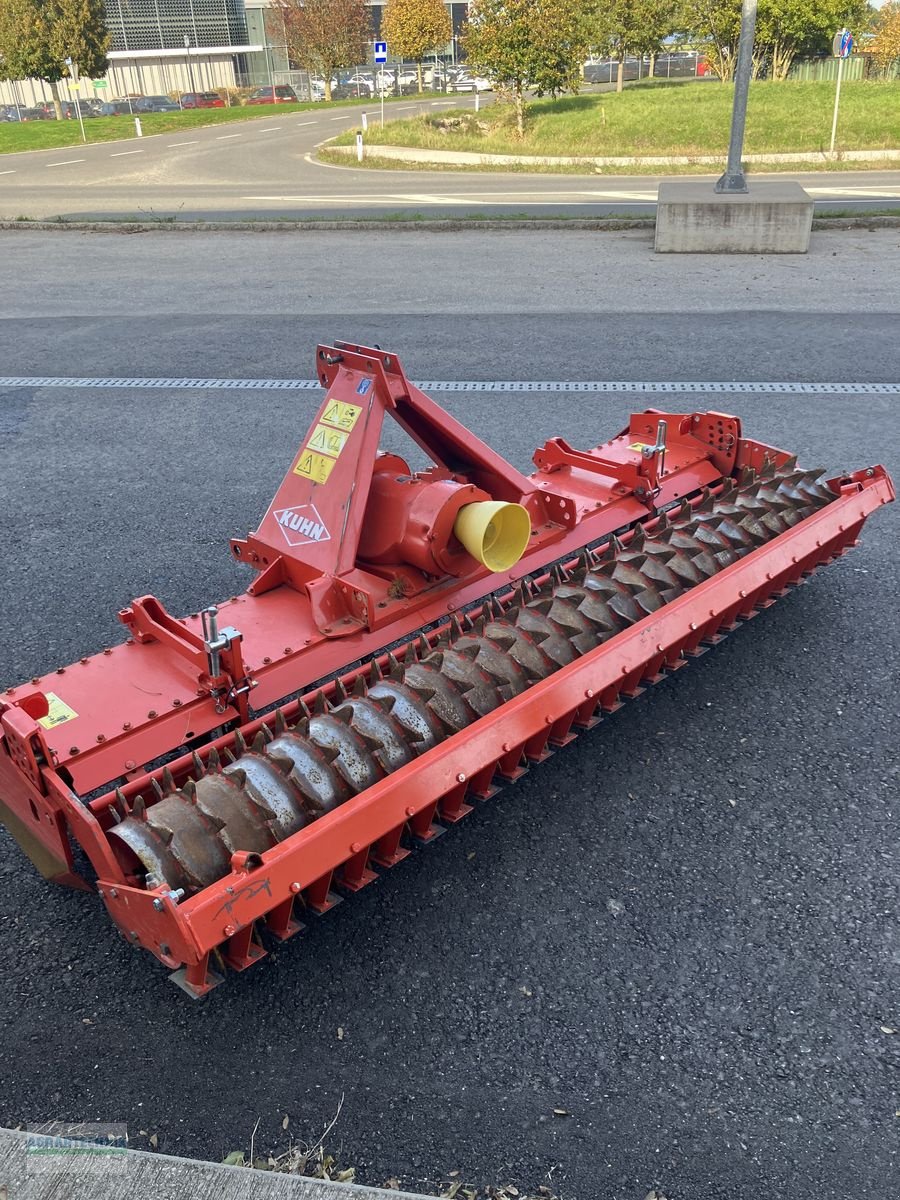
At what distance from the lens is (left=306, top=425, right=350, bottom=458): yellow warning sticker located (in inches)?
167

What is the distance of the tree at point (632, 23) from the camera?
35.7 meters

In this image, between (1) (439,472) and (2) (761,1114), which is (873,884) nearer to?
(2) (761,1114)

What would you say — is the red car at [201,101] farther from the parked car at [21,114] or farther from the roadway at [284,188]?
the roadway at [284,188]

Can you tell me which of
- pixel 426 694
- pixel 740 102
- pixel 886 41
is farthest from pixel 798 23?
pixel 426 694

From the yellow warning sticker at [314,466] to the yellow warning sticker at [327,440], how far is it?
0.03m

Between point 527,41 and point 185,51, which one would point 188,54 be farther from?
point 527,41

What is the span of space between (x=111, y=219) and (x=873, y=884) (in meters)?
16.9

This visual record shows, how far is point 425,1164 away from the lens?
262 centimetres

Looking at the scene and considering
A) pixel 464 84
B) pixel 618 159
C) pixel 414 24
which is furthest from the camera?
pixel 464 84

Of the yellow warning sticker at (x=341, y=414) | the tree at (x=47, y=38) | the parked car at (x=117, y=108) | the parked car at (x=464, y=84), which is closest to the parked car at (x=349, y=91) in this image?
the parked car at (x=464, y=84)

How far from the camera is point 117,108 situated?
4556 cm

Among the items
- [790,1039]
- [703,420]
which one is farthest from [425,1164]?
[703,420]

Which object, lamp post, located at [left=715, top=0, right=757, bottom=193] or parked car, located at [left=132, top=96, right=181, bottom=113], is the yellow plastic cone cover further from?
parked car, located at [left=132, top=96, right=181, bottom=113]

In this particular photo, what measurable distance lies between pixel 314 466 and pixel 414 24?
1743 inches
